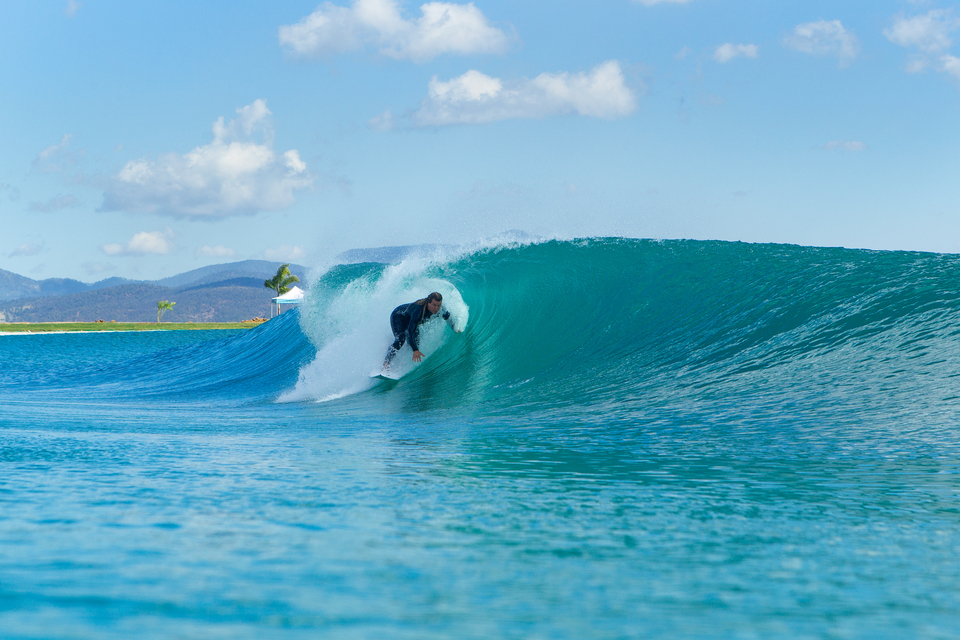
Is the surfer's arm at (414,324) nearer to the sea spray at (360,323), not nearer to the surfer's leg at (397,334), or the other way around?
the surfer's leg at (397,334)

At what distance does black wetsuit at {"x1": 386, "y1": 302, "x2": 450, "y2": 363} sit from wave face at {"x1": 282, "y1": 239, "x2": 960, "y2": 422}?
0.39 metres

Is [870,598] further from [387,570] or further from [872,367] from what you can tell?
[872,367]

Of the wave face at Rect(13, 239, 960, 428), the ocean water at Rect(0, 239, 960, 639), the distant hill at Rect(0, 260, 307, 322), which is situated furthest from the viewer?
the distant hill at Rect(0, 260, 307, 322)

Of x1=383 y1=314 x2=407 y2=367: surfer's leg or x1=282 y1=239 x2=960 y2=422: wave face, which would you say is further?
x1=383 y1=314 x2=407 y2=367: surfer's leg

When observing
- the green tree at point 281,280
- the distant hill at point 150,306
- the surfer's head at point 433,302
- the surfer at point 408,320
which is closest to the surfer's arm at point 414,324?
the surfer at point 408,320

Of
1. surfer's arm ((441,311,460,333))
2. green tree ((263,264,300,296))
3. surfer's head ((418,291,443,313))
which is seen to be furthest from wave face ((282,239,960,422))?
green tree ((263,264,300,296))

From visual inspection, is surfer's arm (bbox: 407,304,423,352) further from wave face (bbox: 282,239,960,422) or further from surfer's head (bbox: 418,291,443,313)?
wave face (bbox: 282,239,960,422)

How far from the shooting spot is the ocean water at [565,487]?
1.91 meters

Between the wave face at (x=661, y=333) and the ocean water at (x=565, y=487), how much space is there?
4 cm

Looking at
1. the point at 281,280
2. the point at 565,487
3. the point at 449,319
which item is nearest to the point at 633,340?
the point at 449,319

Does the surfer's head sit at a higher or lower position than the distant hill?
lower

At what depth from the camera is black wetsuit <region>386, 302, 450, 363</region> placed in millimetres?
9531

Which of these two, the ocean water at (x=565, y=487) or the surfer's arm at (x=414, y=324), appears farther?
the surfer's arm at (x=414, y=324)

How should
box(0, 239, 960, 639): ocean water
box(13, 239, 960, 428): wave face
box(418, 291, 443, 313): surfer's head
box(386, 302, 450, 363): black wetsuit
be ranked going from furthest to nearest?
box(386, 302, 450, 363): black wetsuit < box(418, 291, 443, 313): surfer's head < box(13, 239, 960, 428): wave face < box(0, 239, 960, 639): ocean water
